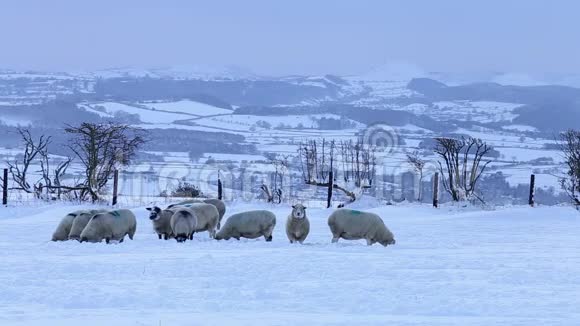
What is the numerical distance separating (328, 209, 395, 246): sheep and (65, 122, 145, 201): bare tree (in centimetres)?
1771

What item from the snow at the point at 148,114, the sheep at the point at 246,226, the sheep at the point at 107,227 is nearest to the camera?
the sheep at the point at 107,227

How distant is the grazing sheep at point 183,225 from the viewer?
18.7 metres

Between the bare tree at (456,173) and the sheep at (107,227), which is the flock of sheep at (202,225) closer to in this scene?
the sheep at (107,227)

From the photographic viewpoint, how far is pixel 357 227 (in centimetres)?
1834

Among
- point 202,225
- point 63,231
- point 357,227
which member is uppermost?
point 357,227

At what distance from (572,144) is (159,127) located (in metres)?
133

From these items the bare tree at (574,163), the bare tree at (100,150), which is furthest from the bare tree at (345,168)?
the bare tree at (574,163)

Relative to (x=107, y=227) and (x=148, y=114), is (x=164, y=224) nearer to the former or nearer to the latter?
(x=107, y=227)

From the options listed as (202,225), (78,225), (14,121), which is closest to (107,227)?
(78,225)

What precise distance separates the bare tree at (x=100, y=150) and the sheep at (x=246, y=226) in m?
16.0

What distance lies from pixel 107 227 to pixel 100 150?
58.6 ft

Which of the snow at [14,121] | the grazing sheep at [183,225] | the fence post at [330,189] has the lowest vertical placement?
the snow at [14,121]

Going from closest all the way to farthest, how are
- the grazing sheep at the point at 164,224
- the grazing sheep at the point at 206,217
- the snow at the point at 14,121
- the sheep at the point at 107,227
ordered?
→ the sheep at the point at 107,227 → the grazing sheep at the point at 164,224 → the grazing sheep at the point at 206,217 → the snow at the point at 14,121

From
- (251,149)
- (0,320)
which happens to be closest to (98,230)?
(0,320)
